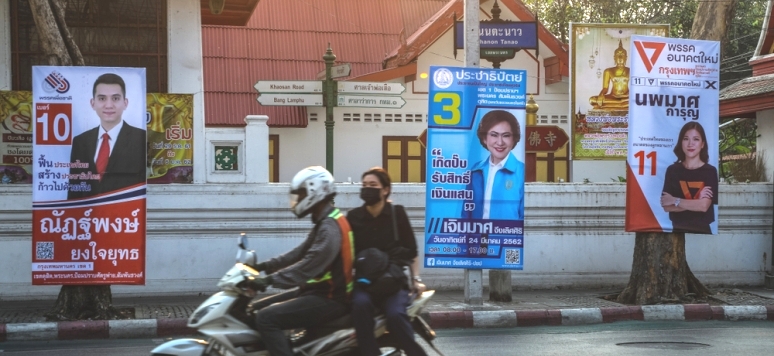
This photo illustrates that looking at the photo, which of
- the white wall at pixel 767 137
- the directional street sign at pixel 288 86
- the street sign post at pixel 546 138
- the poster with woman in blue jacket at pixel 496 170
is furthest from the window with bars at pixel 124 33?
the white wall at pixel 767 137

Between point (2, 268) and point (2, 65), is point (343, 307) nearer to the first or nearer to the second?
point (2, 268)

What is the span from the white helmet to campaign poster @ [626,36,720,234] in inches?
252

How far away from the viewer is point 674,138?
1145 cm

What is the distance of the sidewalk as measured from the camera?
9.59 m

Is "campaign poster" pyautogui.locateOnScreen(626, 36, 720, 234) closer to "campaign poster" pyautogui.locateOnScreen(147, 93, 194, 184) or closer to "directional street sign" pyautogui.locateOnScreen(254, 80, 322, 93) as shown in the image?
"directional street sign" pyautogui.locateOnScreen(254, 80, 322, 93)

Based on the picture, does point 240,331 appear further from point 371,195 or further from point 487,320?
point 487,320

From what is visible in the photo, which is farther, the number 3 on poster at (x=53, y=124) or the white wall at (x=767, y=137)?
the white wall at (x=767, y=137)

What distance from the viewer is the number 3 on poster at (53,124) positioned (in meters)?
9.79

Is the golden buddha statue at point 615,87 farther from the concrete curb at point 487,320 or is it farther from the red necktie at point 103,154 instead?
the red necktie at point 103,154

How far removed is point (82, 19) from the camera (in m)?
13.4

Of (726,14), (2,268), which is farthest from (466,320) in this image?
(726,14)

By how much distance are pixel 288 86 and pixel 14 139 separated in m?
3.60

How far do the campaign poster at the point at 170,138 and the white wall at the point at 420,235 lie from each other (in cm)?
43

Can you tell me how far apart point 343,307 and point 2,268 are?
275 inches
